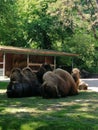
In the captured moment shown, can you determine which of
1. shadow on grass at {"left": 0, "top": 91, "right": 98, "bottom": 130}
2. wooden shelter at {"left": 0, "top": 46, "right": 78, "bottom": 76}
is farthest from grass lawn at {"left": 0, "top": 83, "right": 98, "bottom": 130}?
wooden shelter at {"left": 0, "top": 46, "right": 78, "bottom": 76}

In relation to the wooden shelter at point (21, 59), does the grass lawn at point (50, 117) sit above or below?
above

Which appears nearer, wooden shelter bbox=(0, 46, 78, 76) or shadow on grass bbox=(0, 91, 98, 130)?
shadow on grass bbox=(0, 91, 98, 130)

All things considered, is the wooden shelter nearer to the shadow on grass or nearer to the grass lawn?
the shadow on grass

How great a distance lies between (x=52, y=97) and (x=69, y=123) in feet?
20.7

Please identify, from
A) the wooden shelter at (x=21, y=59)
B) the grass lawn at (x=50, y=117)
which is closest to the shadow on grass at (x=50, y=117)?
the grass lawn at (x=50, y=117)

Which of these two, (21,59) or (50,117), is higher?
(50,117)

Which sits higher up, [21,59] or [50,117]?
[50,117]

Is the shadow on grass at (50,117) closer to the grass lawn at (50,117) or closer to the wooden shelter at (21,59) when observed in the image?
the grass lawn at (50,117)

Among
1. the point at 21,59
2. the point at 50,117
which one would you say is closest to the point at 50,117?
the point at 50,117

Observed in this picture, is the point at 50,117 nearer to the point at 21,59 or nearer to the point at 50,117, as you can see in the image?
the point at 50,117

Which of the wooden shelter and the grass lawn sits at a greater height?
the grass lawn

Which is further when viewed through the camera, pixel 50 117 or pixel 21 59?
pixel 21 59

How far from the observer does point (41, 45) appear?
175 ft

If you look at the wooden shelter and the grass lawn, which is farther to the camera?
the wooden shelter
